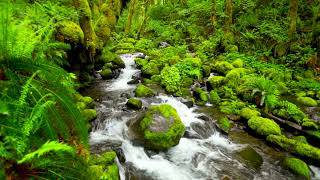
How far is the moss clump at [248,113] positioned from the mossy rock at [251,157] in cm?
146

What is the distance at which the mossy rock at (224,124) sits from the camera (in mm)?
7984

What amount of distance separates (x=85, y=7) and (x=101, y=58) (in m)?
3.29

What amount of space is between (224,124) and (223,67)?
4.55 meters

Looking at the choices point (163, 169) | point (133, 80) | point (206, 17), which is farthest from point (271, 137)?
point (206, 17)

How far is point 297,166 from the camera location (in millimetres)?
6371

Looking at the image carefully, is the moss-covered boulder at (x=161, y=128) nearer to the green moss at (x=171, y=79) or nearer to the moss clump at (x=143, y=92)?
the moss clump at (x=143, y=92)

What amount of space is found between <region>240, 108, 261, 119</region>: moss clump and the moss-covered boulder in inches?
92.6

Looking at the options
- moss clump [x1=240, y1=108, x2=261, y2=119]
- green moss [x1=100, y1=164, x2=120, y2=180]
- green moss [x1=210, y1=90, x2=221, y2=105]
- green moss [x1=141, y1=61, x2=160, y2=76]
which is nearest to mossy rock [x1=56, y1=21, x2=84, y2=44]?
green moss [x1=141, y1=61, x2=160, y2=76]

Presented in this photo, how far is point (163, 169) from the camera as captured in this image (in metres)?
6.16

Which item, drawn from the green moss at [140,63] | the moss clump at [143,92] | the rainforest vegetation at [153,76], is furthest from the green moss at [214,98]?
the green moss at [140,63]

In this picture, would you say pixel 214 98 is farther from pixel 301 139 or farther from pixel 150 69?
pixel 150 69

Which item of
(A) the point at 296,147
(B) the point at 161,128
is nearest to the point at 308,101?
(A) the point at 296,147

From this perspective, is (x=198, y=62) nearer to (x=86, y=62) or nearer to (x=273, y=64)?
(x=273, y=64)

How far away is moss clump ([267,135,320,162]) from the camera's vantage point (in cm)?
671
